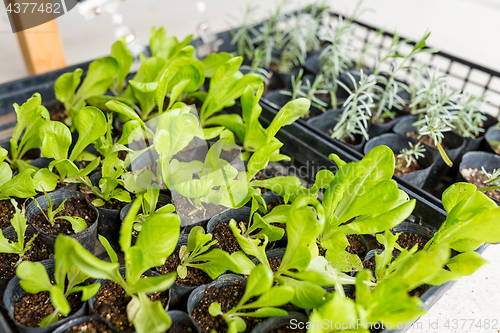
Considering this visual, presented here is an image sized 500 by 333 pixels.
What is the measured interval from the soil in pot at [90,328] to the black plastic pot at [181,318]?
3.4 inches

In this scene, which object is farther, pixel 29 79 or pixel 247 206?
pixel 29 79

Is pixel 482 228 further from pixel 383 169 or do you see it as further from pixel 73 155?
pixel 73 155

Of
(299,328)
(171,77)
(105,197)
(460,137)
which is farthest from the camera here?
(460,137)

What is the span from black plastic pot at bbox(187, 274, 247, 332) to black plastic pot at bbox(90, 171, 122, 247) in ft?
0.77

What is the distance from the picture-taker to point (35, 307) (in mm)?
593

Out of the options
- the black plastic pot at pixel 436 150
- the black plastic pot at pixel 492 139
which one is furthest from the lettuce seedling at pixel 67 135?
the black plastic pot at pixel 492 139

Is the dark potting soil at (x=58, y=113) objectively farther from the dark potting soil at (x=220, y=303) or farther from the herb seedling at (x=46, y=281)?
the dark potting soil at (x=220, y=303)

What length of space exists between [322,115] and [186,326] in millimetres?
679

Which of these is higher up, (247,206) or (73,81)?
(73,81)

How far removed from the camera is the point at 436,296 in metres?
0.61

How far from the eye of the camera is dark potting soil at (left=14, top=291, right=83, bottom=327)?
1.89ft

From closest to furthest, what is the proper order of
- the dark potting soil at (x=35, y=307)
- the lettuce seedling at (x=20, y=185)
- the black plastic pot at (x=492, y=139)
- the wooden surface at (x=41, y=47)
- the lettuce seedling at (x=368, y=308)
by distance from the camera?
1. the lettuce seedling at (x=368, y=308)
2. the dark potting soil at (x=35, y=307)
3. the lettuce seedling at (x=20, y=185)
4. the black plastic pot at (x=492, y=139)
5. the wooden surface at (x=41, y=47)

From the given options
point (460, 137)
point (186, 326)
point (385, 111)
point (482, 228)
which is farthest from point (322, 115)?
point (186, 326)

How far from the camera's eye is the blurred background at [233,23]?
170 cm
